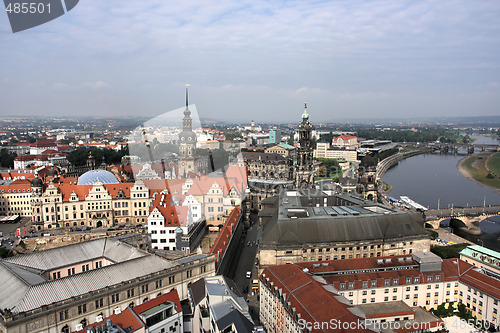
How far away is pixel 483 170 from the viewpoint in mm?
116750

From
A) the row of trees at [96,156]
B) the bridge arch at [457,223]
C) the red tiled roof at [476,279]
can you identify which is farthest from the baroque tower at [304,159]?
the row of trees at [96,156]

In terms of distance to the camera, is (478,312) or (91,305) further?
(478,312)

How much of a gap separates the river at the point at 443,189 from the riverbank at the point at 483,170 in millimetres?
2338

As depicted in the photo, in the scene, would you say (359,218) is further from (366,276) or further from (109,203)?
(109,203)

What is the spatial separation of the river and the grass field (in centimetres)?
343

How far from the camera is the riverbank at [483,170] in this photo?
98675 mm

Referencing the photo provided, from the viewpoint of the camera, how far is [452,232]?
52594 millimetres

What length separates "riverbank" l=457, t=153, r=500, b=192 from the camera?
324 ft

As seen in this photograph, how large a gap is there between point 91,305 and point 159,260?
592 cm

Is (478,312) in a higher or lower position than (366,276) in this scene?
lower

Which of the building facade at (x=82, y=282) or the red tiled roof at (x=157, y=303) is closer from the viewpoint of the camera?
the building facade at (x=82, y=282)

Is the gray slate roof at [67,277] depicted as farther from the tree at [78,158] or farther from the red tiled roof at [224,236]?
the tree at [78,158]

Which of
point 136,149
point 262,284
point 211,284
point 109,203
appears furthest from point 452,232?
point 136,149

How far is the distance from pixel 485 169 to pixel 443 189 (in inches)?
1595
